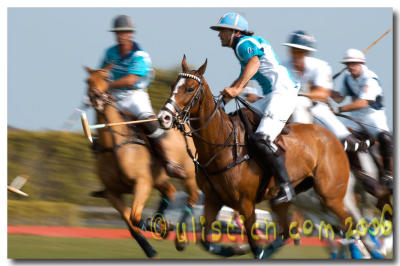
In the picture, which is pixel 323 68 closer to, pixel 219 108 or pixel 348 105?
pixel 348 105

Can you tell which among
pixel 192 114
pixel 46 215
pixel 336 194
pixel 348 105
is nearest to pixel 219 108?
pixel 192 114

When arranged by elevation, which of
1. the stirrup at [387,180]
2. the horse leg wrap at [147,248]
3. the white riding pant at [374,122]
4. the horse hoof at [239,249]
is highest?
the white riding pant at [374,122]

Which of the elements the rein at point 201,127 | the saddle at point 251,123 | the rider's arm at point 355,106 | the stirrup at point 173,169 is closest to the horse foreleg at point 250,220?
the rein at point 201,127

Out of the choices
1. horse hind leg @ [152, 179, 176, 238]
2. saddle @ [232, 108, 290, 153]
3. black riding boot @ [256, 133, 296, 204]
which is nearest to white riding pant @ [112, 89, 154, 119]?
horse hind leg @ [152, 179, 176, 238]

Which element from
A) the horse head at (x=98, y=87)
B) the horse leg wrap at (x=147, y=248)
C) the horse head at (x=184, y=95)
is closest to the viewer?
the horse head at (x=184, y=95)

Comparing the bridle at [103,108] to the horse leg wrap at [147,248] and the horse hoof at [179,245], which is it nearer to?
the horse leg wrap at [147,248]

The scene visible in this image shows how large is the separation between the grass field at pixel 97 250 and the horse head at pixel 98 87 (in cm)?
164

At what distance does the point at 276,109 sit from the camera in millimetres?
7102

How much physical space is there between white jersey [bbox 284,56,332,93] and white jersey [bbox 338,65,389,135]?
599 millimetres

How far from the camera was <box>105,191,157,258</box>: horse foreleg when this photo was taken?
7.58 metres

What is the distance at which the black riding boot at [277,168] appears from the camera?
6.89 metres

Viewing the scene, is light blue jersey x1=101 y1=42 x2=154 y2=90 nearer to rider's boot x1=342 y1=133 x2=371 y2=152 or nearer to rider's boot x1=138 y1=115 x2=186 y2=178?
rider's boot x1=138 y1=115 x2=186 y2=178
